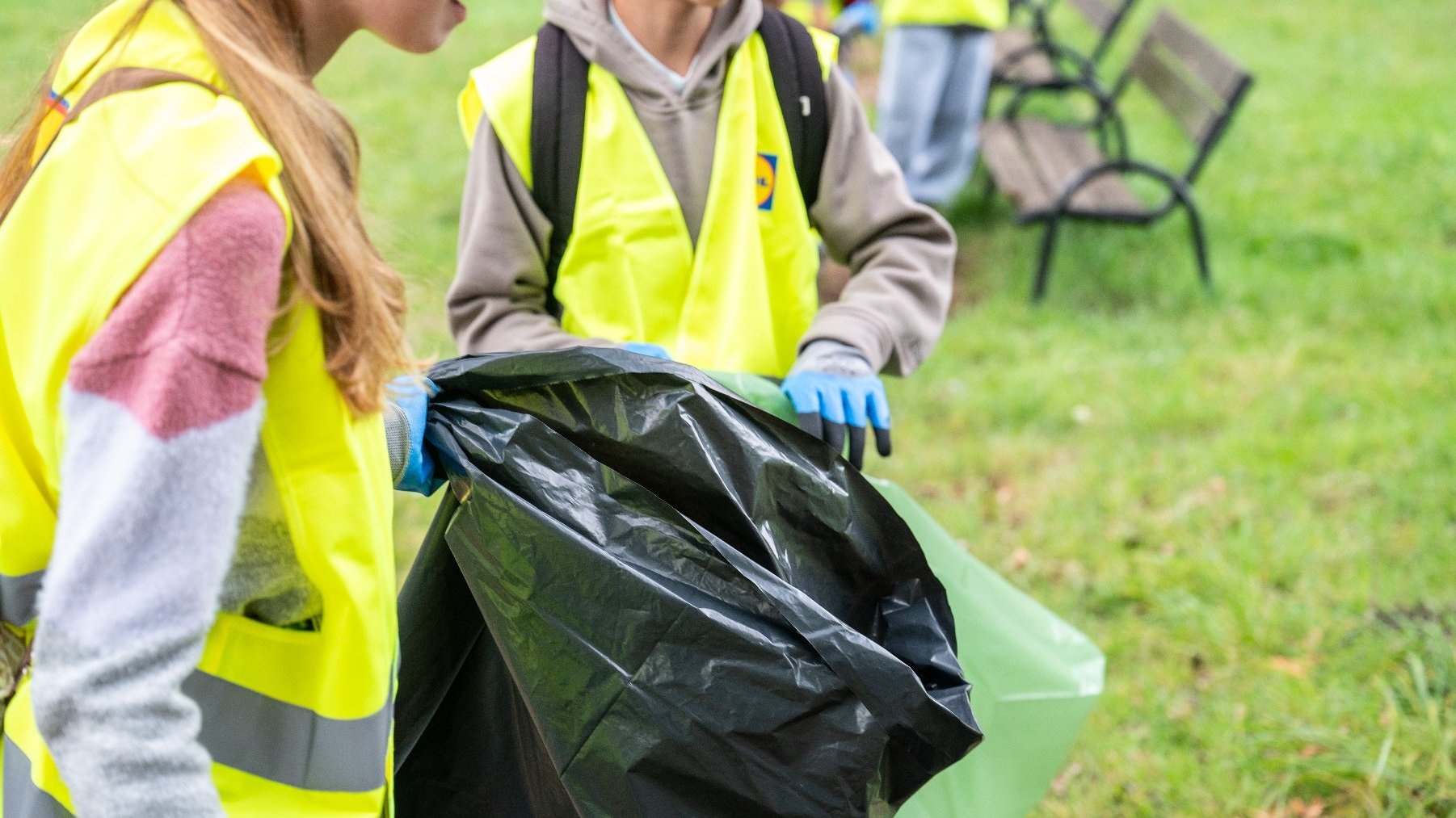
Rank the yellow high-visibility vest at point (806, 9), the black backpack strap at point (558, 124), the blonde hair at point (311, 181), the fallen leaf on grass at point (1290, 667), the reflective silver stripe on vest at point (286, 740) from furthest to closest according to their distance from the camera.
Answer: the yellow high-visibility vest at point (806, 9), the fallen leaf on grass at point (1290, 667), the black backpack strap at point (558, 124), the reflective silver stripe on vest at point (286, 740), the blonde hair at point (311, 181)

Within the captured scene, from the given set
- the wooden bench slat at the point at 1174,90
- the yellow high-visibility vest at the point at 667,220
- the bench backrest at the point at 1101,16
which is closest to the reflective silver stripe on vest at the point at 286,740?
the yellow high-visibility vest at the point at 667,220

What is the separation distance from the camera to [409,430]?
135 cm

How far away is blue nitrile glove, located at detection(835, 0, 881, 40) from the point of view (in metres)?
5.33

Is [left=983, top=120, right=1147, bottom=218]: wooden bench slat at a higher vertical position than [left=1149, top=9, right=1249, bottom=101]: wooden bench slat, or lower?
lower

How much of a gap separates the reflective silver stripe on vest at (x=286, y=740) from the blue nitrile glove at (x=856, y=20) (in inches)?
181

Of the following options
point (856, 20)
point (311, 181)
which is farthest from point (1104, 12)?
point (311, 181)

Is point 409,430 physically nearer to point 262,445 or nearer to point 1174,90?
point 262,445

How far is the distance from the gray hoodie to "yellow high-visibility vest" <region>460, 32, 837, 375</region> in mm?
29

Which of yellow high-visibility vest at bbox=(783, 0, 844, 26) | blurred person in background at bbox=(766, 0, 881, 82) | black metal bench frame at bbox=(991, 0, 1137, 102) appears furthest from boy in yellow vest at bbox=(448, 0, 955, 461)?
black metal bench frame at bbox=(991, 0, 1137, 102)

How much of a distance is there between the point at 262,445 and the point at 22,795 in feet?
1.29

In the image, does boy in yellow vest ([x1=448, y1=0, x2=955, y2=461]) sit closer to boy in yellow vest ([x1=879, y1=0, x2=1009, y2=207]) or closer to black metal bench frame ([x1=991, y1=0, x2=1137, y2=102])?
boy in yellow vest ([x1=879, y1=0, x2=1009, y2=207])

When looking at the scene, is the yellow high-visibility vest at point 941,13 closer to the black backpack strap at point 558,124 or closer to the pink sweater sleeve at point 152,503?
the black backpack strap at point 558,124

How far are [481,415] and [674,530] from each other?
257 millimetres

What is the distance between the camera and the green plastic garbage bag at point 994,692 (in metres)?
1.67
